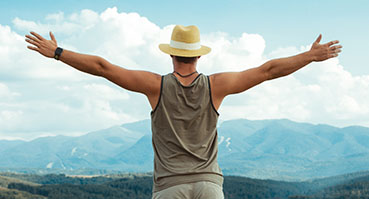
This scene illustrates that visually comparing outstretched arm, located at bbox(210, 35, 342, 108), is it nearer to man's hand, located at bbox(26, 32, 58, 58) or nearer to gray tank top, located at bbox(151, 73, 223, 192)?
gray tank top, located at bbox(151, 73, 223, 192)

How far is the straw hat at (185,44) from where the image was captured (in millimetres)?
6965

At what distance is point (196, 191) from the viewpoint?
6.52 m

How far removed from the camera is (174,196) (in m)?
6.53

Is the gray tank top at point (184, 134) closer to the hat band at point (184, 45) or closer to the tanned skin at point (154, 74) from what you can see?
the tanned skin at point (154, 74)

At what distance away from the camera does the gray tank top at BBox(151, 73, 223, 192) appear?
662 centimetres

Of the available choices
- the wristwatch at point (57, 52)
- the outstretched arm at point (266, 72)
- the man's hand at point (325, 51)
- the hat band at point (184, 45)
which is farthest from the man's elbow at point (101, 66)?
the man's hand at point (325, 51)

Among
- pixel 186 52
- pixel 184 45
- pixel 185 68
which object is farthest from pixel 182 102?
pixel 184 45

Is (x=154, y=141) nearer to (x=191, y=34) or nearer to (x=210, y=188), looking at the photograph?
(x=210, y=188)

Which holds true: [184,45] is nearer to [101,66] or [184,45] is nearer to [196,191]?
[101,66]

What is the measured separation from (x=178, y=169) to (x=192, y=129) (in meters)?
0.61

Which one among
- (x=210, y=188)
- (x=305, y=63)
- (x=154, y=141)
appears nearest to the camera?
(x=210, y=188)

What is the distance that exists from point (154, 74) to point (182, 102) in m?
0.65

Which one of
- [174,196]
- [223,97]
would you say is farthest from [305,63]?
[174,196]

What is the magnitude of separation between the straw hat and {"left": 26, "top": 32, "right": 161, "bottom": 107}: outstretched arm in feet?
1.57
